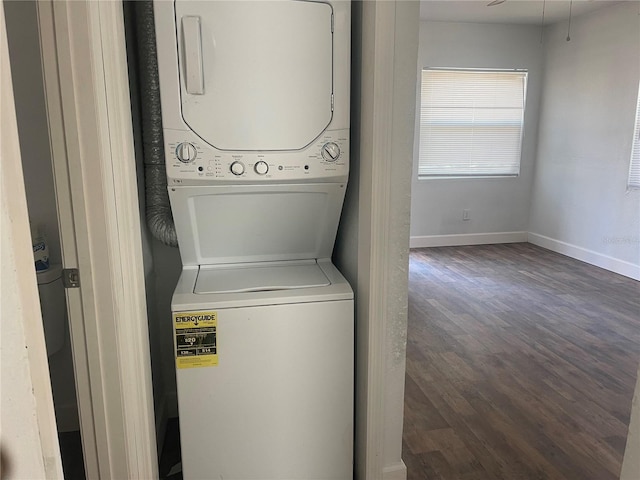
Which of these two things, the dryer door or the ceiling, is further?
the ceiling

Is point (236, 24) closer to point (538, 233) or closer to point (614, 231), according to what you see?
point (614, 231)

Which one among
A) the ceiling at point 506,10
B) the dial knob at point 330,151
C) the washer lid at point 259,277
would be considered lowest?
the washer lid at point 259,277

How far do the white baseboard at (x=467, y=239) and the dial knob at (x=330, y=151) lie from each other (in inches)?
161

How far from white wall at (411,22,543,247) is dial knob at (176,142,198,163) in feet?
13.4

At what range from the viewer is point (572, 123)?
510 cm

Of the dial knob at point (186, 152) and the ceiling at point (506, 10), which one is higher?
the ceiling at point (506, 10)

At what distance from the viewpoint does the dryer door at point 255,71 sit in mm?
1457

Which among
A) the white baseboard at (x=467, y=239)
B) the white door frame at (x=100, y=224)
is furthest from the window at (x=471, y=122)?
the white door frame at (x=100, y=224)

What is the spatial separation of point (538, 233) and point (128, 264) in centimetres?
539

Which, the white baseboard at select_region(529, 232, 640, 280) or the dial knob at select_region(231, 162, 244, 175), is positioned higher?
the dial knob at select_region(231, 162, 244, 175)

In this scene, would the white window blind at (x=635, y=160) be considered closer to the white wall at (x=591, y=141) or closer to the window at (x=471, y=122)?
the white wall at (x=591, y=141)

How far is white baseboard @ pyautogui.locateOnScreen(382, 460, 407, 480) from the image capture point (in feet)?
5.76

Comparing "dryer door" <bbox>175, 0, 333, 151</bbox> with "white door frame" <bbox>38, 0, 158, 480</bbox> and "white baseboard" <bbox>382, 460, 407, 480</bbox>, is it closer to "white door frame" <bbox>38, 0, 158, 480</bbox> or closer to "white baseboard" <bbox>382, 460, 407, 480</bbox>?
"white door frame" <bbox>38, 0, 158, 480</bbox>

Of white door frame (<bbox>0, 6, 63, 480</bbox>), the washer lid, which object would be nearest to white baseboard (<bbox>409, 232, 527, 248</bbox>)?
the washer lid
